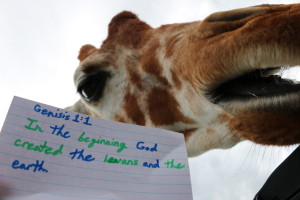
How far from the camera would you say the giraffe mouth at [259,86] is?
0.94m

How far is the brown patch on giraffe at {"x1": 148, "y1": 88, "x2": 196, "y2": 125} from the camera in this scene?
1.50 metres

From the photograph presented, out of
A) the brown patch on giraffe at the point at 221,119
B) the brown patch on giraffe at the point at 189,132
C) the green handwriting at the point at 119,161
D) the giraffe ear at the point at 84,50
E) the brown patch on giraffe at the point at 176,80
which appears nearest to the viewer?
the green handwriting at the point at 119,161

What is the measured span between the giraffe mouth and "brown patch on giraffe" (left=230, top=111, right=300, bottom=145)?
0.07 m

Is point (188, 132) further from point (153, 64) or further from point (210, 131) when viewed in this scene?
point (153, 64)

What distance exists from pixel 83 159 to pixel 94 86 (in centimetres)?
92

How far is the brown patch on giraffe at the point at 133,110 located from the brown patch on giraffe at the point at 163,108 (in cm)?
11

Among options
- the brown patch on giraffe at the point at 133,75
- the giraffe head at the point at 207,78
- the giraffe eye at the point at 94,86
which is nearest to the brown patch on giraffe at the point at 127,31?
the giraffe head at the point at 207,78

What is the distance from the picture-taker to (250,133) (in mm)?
1016

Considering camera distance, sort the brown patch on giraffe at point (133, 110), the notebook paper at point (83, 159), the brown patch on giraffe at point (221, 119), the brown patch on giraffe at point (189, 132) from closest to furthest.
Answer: the notebook paper at point (83, 159) → the brown patch on giraffe at point (221, 119) → the brown patch on giraffe at point (189, 132) → the brown patch on giraffe at point (133, 110)

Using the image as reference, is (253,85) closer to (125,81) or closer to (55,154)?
(55,154)

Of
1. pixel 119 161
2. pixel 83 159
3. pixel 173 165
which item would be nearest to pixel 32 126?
pixel 83 159

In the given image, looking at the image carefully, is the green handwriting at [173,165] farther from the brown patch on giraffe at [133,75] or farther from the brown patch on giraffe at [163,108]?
the brown patch on giraffe at [133,75]

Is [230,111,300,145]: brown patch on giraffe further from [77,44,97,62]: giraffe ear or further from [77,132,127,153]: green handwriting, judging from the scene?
[77,44,97,62]: giraffe ear

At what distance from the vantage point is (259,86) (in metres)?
0.99
